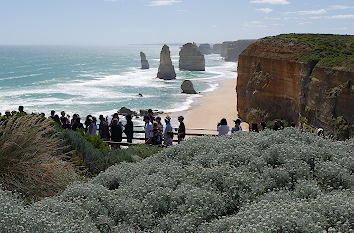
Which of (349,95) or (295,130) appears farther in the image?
(349,95)

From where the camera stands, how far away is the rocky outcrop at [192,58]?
390 ft

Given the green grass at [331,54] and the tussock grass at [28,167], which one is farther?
the green grass at [331,54]

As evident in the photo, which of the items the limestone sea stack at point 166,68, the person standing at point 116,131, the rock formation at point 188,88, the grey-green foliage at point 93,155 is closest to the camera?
the grey-green foliage at point 93,155

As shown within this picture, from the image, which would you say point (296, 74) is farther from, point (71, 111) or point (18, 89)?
point (18, 89)

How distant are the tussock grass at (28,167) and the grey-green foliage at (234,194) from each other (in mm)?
992

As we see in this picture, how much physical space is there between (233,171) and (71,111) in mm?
44041

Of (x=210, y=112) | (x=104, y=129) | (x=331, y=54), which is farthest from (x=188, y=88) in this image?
(x=104, y=129)

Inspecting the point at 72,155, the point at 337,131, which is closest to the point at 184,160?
the point at 72,155

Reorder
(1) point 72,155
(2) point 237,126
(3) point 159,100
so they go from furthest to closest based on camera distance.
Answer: (3) point 159,100, (2) point 237,126, (1) point 72,155

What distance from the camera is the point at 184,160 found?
6.21 meters

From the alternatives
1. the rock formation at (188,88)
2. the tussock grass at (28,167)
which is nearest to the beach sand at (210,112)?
the rock formation at (188,88)

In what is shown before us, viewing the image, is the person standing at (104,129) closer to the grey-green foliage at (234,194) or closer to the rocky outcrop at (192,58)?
the grey-green foliage at (234,194)

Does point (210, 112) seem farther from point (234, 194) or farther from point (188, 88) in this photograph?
point (234, 194)

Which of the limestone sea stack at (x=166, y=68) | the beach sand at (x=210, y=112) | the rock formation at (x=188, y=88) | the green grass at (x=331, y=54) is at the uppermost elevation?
the green grass at (x=331, y=54)
